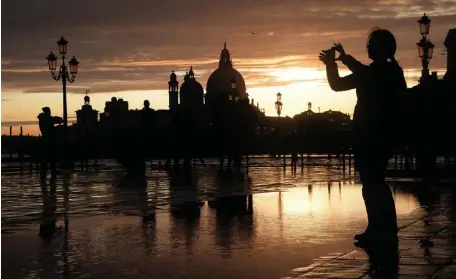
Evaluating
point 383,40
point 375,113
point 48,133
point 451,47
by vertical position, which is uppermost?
point 451,47

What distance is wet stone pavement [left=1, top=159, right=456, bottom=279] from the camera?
7.34m

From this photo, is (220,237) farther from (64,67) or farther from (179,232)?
(64,67)

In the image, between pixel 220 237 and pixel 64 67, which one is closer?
pixel 220 237

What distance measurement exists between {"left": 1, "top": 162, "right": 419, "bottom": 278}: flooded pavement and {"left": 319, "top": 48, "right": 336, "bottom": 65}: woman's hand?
6.31 feet

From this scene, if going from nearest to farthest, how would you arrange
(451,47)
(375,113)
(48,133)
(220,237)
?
1. (375,113)
2. (220,237)
3. (48,133)
4. (451,47)

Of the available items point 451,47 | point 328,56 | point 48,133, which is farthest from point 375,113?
point 451,47

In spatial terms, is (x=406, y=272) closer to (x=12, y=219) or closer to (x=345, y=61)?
(x=345, y=61)

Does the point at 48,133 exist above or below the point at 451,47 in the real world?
below

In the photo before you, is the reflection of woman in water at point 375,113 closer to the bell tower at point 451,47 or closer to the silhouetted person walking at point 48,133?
the silhouetted person walking at point 48,133

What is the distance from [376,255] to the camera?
25.9 ft

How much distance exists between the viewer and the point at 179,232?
1046cm

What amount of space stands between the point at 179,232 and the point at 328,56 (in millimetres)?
2831

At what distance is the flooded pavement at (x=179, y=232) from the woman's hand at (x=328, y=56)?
1924 mm

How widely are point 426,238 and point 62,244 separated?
385 cm
